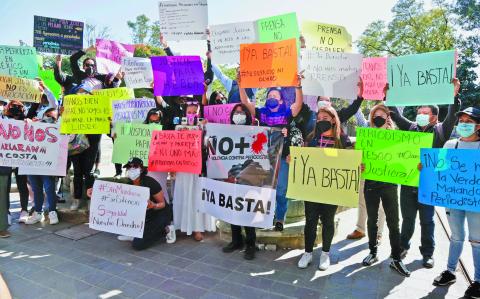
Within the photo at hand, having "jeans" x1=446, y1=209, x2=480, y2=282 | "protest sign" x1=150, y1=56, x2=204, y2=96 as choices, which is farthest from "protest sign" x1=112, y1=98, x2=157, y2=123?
"jeans" x1=446, y1=209, x2=480, y2=282

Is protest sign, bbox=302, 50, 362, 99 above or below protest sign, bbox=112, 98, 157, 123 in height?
above

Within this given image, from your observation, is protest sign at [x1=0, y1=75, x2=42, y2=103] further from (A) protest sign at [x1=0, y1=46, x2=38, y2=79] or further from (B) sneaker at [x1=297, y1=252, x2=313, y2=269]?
(B) sneaker at [x1=297, y1=252, x2=313, y2=269]

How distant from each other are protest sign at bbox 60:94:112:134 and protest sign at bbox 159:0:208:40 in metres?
1.78

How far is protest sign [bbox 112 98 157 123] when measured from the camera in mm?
5957

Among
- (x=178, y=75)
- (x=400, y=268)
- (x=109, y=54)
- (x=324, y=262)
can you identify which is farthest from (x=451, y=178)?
(x=109, y=54)

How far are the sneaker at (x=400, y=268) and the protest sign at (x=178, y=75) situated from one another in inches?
148

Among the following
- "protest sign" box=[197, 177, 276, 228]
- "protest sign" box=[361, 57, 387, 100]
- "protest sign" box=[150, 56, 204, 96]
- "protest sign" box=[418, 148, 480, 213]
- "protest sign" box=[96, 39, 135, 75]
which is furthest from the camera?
"protest sign" box=[96, 39, 135, 75]

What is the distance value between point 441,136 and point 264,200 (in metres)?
2.33

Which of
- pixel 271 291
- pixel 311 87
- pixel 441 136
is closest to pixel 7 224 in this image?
pixel 271 291

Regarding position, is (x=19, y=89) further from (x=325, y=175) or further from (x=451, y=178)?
(x=451, y=178)

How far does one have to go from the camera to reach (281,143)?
4.77 meters

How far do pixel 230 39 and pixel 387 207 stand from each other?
140 inches

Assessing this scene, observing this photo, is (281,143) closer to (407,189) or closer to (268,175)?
(268,175)

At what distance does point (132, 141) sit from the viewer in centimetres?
576
